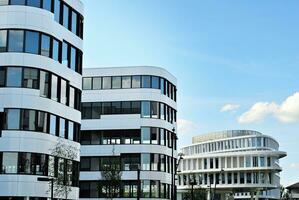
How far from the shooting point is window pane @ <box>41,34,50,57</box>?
152 ft

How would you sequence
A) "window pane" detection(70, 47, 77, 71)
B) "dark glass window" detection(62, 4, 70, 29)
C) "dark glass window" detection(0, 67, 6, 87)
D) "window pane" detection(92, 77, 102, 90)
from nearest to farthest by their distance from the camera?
"dark glass window" detection(0, 67, 6, 87), "dark glass window" detection(62, 4, 70, 29), "window pane" detection(70, 47, 77, 71), "window pane" detection(92, 77, 102, 90)

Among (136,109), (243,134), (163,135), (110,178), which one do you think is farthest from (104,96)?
(243,134)

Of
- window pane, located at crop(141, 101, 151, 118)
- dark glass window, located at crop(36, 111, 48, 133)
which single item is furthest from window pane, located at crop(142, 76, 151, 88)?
dark glass window, located at crop(36, 111, 48, 133)

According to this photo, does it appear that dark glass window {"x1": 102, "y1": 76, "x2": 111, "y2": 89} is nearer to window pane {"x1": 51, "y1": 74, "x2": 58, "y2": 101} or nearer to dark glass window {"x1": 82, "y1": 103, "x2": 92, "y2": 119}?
dark glass window {"x1": 82, "y1": 103, "x2": 92, "y2": 119}

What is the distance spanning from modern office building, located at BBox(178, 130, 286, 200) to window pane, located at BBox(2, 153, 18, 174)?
229 feet

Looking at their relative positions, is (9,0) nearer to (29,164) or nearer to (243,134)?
(29,164)

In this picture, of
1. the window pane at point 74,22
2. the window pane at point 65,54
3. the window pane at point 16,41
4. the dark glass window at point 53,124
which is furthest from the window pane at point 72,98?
the window pane at point 16,41

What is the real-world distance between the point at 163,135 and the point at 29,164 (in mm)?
31327

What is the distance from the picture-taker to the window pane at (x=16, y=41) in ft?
148

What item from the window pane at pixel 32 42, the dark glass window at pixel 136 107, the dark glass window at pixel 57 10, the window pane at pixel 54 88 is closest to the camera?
the window pane at pixel 32 42

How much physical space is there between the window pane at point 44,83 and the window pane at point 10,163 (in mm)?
→ 5754

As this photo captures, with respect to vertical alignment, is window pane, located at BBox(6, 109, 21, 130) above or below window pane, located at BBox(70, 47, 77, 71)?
below

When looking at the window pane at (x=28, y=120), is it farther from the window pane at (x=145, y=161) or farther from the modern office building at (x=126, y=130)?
the window pane at (x=145, y=161)

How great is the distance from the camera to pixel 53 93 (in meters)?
47.7
